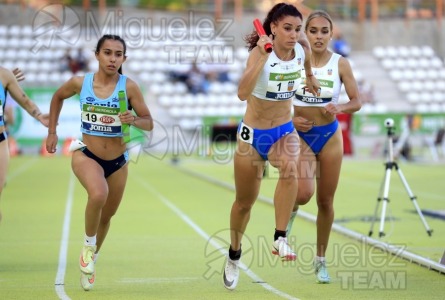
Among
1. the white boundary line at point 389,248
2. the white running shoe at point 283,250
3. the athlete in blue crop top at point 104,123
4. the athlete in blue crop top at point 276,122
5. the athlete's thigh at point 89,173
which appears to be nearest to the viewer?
the white running shoe at point 283,250

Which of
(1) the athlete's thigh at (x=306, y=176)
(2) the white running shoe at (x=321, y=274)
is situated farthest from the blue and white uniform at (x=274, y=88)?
(2) the white running shoe at (x=321, y=274)

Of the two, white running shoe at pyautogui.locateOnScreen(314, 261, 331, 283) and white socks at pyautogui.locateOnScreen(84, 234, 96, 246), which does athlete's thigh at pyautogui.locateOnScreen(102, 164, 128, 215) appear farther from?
white running shoe at pyautogui.locateOnScreen(314, 261, 331, 283)

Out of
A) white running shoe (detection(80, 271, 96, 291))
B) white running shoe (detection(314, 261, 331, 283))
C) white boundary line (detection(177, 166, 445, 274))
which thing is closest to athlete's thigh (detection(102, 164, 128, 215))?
white running shoe (detection(80, 271, 96, 291))

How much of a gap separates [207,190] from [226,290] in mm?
13050

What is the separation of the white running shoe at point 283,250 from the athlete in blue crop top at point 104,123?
166 cm

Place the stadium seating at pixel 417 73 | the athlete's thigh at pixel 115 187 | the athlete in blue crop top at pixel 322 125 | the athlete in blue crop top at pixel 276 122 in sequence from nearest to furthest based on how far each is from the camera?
the athlete in blue crop top at pixel 276 122, the athlete's thigh at pixel 115 187, the athlete in blue crop top at pixel 322 125, the stadium seating at pixel 417 73

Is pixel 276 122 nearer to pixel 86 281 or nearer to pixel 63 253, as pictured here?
pixel 86 281

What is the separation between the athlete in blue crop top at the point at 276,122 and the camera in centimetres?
859

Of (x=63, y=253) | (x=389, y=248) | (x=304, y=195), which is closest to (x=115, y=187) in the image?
(x=304, y=195)

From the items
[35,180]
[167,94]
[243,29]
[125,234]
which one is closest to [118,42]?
[125,234]

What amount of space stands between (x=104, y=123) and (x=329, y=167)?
7.11ft

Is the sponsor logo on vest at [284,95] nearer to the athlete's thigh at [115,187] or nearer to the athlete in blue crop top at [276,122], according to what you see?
the athlete in blue crop top at [276,122]

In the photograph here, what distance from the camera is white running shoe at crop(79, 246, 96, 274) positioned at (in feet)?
29.2

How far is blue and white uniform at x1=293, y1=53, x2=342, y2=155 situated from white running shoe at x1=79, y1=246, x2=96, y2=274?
2.29 m
